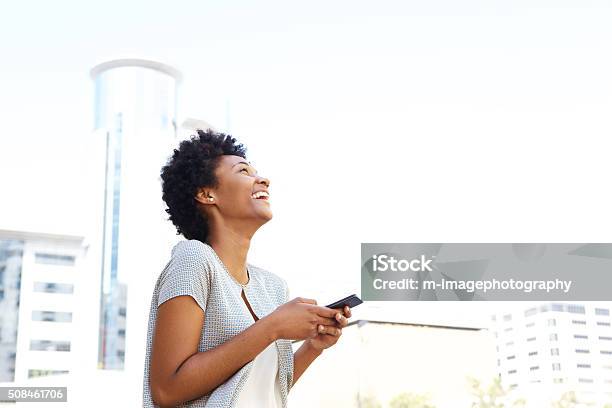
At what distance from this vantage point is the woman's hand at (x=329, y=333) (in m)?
0.62

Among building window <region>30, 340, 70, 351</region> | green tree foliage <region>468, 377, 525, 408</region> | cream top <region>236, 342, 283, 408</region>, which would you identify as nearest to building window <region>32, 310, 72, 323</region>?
building window <region>30, 340, 70, 351</region>

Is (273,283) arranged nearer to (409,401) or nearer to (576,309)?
(576,309)

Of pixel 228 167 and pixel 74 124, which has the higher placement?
pixel 74 124

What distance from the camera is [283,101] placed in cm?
649

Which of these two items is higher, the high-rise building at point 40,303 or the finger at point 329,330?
the high-rise building at point 40,303

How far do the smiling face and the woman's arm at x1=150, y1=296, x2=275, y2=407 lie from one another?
113 mm

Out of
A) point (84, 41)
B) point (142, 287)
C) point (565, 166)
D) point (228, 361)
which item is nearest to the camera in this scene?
point (228, 361)

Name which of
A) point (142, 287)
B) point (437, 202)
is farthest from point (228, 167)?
point (142, 287)

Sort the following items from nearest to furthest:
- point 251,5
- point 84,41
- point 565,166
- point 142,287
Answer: point 565,166 → point 251,5 → point 84,41 → point 142,287

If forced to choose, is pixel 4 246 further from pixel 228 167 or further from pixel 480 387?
pixel 228 167

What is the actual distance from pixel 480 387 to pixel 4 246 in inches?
A: 243

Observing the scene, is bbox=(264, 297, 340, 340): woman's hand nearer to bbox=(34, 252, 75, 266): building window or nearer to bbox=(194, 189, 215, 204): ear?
bbox=(194, 189, 215, 204): ear

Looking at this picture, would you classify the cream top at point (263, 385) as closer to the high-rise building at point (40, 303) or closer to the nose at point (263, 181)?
the nose at point (263, 181)

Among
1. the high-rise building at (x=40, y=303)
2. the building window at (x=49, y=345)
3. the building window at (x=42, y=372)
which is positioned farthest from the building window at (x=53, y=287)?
the building window at (x=42, y=372)
